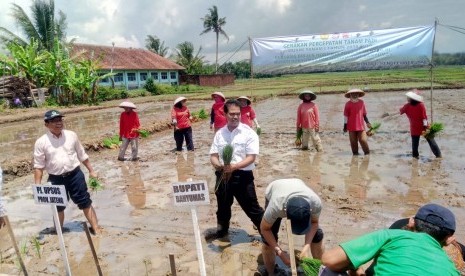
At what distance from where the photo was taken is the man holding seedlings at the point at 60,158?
4672 mm

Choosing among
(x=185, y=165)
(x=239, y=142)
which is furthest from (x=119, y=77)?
(x=239, y=142)

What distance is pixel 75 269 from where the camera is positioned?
421 centimetres

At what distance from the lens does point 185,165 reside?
8.77 meters

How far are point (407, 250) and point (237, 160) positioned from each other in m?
2.46

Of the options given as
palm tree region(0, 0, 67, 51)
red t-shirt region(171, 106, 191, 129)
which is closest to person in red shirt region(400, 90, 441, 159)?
red t-shirt region(171, 106, 191, 129)

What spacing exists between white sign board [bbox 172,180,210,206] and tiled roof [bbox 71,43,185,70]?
32209 millimetres

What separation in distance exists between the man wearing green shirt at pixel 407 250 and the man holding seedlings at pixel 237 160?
6.85 feet

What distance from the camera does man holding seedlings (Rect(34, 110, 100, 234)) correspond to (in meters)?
4.67

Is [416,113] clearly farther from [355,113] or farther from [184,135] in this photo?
[184,135]

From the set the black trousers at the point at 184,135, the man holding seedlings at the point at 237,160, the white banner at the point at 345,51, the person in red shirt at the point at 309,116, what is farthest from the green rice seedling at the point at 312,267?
the white banner at the point at 345,51

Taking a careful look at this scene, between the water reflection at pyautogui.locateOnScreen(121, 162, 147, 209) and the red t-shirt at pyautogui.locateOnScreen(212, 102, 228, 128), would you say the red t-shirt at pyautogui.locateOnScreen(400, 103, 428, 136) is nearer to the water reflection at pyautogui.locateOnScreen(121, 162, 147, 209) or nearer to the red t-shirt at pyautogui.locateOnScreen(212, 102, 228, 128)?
the red t-shirt at pyautogui.locateOnScreen(212, 102, 228, 128)

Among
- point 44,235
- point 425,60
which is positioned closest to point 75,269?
point 44,235

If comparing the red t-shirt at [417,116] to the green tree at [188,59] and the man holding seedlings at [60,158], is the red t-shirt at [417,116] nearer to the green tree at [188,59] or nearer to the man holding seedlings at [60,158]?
the man holding seedlings at [60,158]

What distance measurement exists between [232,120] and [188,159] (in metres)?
5.21
